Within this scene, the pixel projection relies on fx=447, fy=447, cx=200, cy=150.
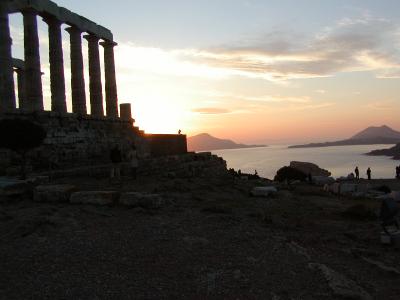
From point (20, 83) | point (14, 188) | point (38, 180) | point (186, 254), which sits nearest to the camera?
point (186, 254)

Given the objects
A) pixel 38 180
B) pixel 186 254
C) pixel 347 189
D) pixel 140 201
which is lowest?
pixel 347 189

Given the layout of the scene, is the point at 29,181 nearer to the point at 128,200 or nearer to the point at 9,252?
the point at 128,200

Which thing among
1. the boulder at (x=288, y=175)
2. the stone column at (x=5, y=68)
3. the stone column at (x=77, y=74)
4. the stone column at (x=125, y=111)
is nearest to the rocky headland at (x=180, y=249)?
the stone column at (x=5, y=68)

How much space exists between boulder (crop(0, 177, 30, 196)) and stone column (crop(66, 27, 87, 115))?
1350cm

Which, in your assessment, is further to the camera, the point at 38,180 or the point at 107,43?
the point at 107,43

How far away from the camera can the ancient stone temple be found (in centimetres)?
2333

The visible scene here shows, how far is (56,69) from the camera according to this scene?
89.0 feet

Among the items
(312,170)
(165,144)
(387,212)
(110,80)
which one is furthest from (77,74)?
(312,170)

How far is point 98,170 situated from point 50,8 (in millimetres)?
10178

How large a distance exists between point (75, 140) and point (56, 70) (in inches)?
174

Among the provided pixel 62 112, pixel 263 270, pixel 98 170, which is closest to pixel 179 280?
pixel 263 270

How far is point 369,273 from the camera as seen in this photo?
933 centimetres

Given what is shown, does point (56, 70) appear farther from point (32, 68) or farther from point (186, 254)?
point (186, 254)

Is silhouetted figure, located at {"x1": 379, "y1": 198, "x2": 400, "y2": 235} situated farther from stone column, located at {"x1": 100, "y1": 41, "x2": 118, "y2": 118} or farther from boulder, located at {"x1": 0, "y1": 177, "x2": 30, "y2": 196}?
stone column, located at {"x1": 100, "y1": 41, "x2": 118, "y2": 118}
